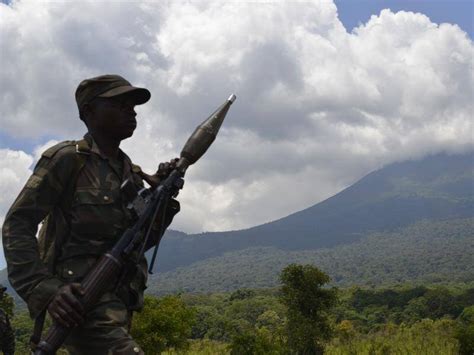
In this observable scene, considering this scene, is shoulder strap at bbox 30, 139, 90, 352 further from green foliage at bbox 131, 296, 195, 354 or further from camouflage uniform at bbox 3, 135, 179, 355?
green foliage at bbox 131, 296, 195, 354

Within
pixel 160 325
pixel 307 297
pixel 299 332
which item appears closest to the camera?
pixel 160 325

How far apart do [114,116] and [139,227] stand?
30.6 inches

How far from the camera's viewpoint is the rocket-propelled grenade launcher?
3.48 metres

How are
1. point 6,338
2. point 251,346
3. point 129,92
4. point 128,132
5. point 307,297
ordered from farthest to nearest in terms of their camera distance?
point 307,297 → point 251,346 → point 6,338 → point 128,132 → point 129,92

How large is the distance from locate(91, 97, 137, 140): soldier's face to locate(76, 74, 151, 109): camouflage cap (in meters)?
0.05

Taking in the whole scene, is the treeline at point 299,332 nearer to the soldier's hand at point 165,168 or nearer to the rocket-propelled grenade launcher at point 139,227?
the soldier's hand at point 165,168

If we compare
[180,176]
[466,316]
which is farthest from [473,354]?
[466,316]

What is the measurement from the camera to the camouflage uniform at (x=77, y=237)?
3629 millimetres

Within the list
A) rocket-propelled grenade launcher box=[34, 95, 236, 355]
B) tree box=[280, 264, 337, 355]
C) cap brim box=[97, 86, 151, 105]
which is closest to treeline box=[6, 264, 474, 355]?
tree box=[280, 264, 337, 355]

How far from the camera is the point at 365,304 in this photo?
293ft

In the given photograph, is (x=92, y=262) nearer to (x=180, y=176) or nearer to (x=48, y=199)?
(x=48, y=199)

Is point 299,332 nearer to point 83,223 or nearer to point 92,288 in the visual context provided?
point 83,223

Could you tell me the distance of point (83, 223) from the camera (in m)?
3.83

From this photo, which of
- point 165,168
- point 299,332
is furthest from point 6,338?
point 299,332
